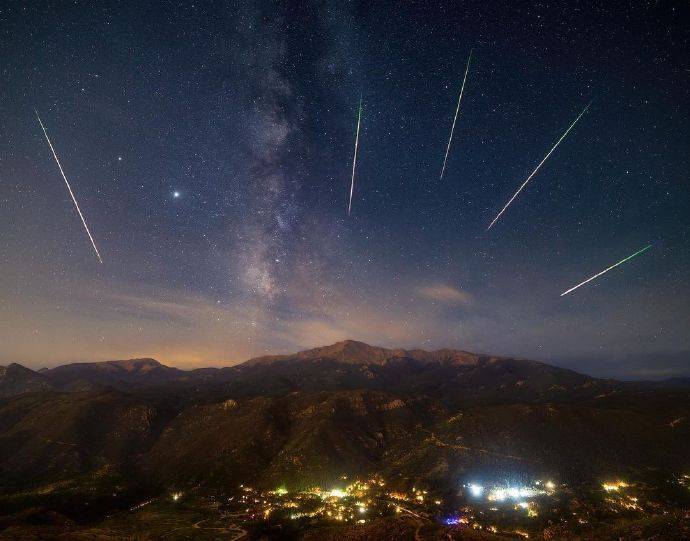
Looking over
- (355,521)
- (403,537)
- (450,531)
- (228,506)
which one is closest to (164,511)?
(228,506)

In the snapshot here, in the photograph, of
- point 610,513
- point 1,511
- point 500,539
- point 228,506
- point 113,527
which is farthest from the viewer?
point 228,506

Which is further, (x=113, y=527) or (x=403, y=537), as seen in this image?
(x=113, y=527)

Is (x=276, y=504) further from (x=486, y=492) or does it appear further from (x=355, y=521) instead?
(x=486, y=492)

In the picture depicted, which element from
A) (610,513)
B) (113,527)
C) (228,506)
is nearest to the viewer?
(113,527)

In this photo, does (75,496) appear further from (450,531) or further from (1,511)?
(450,531)

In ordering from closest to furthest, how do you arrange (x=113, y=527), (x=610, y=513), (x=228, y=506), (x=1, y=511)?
(x=113, y=527) → (x=610, y=513) → (x=1, y=511) → (x=228, y=506)

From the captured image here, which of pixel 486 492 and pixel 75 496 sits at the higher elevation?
pixel 486 492

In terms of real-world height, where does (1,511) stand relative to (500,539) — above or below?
below

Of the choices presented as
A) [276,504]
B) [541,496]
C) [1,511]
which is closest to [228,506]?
[276,504]

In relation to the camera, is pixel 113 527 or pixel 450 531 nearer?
pixel 450 531
